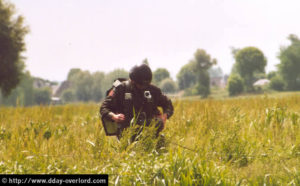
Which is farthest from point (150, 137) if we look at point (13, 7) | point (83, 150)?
point (13, 7)

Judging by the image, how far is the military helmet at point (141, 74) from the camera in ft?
11.4

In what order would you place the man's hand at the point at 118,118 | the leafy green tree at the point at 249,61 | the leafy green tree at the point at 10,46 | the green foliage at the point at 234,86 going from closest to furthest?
1. the man's hand at the point at 118,118
2. the leafy green tree at the point at 10,46
3. the green foliage at the point at 234,86
4. the leafy green tree at the point at 249,61

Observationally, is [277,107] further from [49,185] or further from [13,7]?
[13,7]

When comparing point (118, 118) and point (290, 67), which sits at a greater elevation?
point (290, 67)

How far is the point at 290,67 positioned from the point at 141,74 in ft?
199

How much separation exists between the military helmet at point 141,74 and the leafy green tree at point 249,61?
69.3 meters

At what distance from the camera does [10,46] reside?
69.4 feet

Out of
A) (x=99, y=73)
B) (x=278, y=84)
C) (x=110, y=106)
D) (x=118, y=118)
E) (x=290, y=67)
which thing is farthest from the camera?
(x=278, y=84)

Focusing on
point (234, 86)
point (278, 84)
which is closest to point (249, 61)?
point (278, 84)

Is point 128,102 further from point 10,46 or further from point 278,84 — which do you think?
point 278,84

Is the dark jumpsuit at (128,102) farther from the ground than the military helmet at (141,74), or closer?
closer

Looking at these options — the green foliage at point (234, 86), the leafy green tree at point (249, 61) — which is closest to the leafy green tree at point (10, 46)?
the green foliage at point (234, 86)

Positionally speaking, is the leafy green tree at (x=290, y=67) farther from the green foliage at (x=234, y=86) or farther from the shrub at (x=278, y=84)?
the green foliage at (x=234, y=86)

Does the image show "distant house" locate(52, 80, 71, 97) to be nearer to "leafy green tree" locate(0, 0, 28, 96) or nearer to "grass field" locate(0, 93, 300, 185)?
Answer: "leafy green tree" locate(0, 0, 28, 96)
